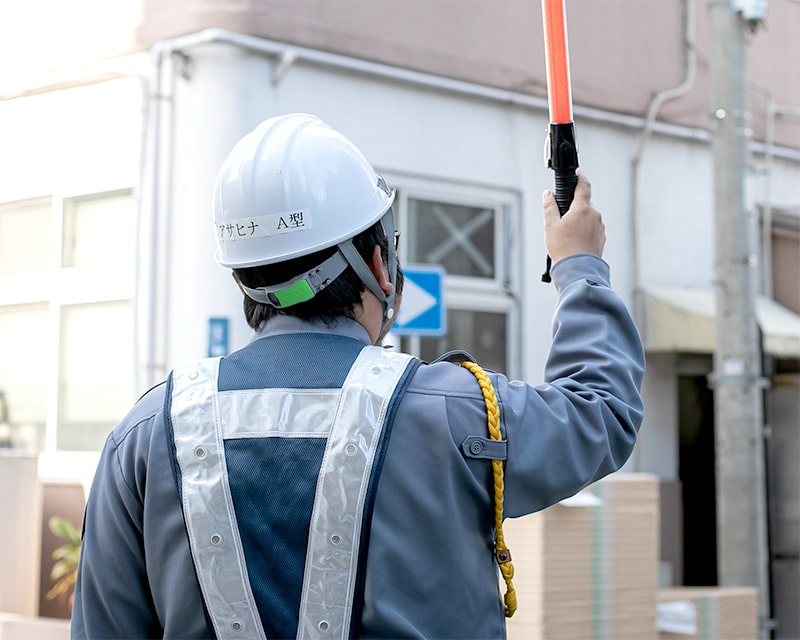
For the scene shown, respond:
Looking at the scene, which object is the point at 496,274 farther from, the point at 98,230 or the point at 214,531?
the point at 214,531

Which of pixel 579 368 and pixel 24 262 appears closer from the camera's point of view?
pixel 579 368

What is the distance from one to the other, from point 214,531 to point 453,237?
7053mm

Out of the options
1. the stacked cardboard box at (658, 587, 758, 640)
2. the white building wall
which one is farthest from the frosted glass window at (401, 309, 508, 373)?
the stacked cardboard box at (658, 587, 758, 640)

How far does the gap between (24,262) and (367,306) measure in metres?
6.34

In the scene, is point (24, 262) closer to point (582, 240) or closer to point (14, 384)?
point (14, 384)

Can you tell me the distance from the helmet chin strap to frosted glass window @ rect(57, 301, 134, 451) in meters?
5.83

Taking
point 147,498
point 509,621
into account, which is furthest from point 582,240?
point 509,621

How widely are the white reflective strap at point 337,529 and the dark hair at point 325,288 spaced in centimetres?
20

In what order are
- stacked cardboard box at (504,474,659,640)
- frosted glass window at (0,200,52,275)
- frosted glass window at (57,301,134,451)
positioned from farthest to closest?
1. frosted glass window at (0,200,52,275)
2. frosted glass window at (57,301,134,451)
3. stacked cardboard box at (504,474,659,640)

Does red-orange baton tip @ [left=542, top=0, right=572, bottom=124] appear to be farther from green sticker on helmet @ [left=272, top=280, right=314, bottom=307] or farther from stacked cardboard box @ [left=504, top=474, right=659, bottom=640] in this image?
stacked cardboard box @ [left=504, top=474, right=659, bottom=640]

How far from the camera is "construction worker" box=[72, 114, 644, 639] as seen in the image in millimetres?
1646

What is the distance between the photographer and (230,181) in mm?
1847

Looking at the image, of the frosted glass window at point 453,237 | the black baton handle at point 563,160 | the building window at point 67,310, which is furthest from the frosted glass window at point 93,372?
the black baton handle at point 563,160

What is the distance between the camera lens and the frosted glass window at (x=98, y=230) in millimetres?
7645
